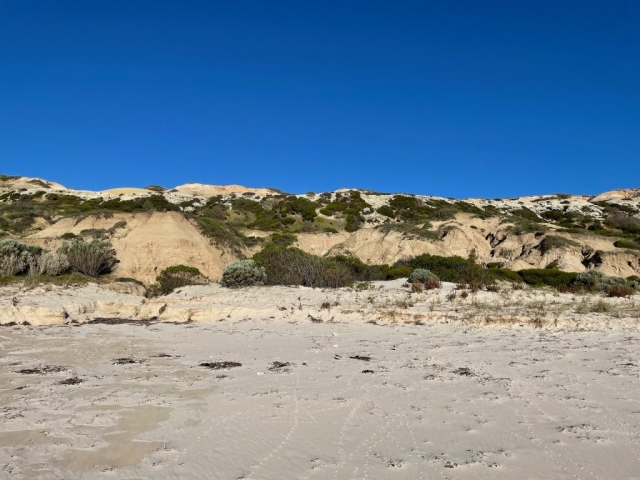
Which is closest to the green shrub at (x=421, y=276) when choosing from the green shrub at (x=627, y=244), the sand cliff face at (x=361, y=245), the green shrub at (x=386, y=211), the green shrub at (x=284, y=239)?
the sand cliff face at (x=361, y=245)

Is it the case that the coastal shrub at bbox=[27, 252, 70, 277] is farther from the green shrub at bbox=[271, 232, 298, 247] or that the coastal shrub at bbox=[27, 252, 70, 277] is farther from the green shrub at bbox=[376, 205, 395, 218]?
the green shrub at bbox=[376, 205, 395, 218]

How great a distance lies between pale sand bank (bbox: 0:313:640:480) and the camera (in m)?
3.95

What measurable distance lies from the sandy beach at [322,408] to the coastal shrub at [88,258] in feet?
36.7

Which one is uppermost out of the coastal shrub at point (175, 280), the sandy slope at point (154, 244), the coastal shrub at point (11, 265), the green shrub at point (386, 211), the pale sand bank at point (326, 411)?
the green shrub at point (386, 211)

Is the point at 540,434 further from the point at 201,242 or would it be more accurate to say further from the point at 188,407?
the point at 201,242

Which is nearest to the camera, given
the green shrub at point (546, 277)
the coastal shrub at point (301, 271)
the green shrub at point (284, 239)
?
the coastal shrub at point (301, 271)

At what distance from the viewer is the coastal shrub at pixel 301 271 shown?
17.8 metres

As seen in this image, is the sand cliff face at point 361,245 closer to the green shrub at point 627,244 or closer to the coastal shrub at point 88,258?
the green shrub at point 627,244

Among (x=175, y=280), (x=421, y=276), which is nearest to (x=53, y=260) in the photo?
(x=175, y=280)

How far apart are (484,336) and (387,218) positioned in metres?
40.7

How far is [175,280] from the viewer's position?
19.5 meters

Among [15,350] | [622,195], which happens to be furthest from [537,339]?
[622,195]

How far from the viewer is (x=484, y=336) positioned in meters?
9.95

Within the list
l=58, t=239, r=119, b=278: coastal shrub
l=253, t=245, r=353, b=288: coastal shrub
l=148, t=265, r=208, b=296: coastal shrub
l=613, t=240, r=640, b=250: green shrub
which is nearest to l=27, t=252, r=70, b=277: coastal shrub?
l=58, t=239, r=119, b=278: coastal shrub
